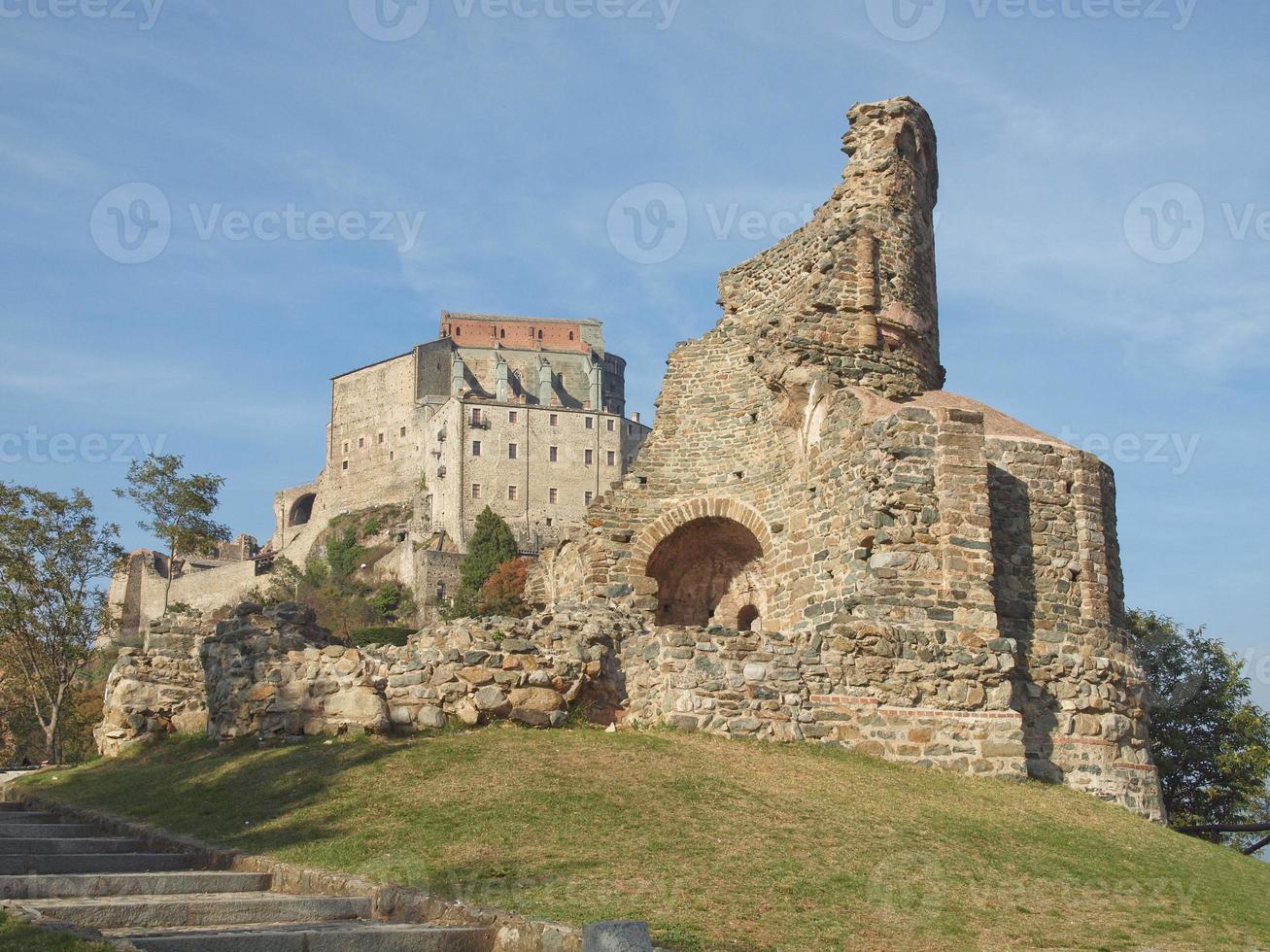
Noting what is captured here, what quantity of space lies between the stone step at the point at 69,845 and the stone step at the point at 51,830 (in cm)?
81

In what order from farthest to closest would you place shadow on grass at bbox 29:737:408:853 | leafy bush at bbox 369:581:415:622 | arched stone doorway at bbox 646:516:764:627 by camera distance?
leafy bush at bbox 369:581:415:622 < arched stone doorway at bbox 646:516:764:627 < shadow on grass at bbox 29:737:408:853

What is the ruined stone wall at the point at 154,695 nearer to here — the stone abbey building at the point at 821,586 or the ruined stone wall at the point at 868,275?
the stone abbey building at the point at 821,586

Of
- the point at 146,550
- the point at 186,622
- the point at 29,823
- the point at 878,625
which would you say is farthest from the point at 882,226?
the point at 146,550

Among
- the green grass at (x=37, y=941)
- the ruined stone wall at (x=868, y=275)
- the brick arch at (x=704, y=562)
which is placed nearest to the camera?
the green grass at (x=37, y=941)

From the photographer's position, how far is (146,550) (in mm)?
101312

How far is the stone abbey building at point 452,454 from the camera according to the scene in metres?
99.5

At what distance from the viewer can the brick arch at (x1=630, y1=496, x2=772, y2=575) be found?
20.8 metres

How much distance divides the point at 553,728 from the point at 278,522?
112979mm

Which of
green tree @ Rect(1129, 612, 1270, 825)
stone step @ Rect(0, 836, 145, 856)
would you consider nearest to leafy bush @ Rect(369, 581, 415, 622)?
green tree @ Rect(1129, 612, 1270, 825)

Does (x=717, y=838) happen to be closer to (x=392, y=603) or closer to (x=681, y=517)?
(x=681, y=517)

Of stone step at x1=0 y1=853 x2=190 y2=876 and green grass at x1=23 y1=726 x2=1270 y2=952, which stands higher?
green grass at x1=23 y1=726 x2=1270 y2=952

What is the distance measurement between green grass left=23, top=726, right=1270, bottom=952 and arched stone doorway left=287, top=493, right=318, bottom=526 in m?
111

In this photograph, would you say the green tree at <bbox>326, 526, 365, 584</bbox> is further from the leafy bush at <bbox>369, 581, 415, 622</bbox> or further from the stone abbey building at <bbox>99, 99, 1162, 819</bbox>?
the stone abbey building at <bbox>99, 99, 1162, 819</bbox>

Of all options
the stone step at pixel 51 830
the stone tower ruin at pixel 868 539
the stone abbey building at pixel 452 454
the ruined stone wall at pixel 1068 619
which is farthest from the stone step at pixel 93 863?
the stone abbey building at pixel 452 454
